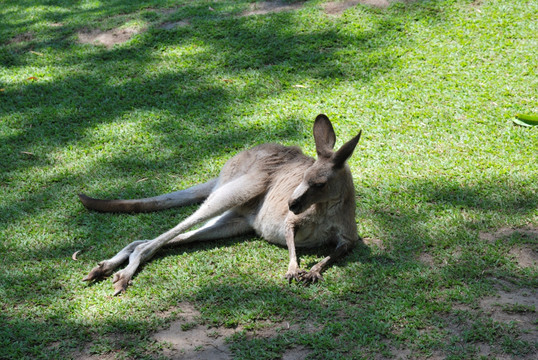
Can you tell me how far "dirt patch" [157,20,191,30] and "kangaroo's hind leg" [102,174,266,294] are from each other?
3.81 m

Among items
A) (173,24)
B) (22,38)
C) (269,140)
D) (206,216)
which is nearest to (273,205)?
(206,216)

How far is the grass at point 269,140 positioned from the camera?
3.17m

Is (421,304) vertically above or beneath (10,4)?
beneath

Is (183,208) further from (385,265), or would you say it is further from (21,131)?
(21,131)

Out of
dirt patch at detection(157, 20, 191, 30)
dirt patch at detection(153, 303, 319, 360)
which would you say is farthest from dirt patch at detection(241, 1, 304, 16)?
dirt patch at detection(153, 303, 319, 360)

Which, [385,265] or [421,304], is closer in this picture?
[421,304]

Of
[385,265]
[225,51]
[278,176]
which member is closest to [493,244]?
[385,265]

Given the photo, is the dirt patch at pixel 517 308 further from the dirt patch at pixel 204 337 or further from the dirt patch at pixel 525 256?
the dirt patch at pixel 204 337

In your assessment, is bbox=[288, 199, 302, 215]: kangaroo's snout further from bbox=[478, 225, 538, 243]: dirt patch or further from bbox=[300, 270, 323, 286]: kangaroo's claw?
bbox=[478, 225, 538, 243]: dirt patch

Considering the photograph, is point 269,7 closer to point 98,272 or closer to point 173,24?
point 173,24

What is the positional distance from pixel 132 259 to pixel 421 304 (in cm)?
176

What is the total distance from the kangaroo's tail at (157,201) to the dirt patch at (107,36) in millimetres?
3448

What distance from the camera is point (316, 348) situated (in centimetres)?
292

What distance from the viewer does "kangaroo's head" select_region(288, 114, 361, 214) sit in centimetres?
348
